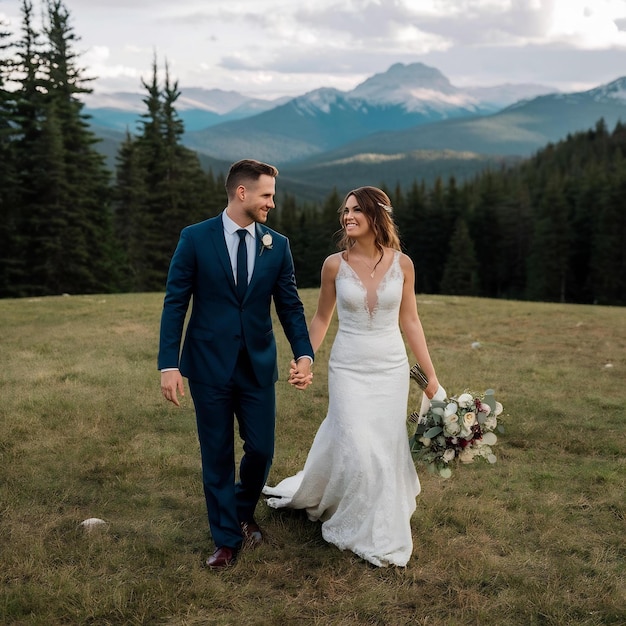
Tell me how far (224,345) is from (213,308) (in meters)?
0.30

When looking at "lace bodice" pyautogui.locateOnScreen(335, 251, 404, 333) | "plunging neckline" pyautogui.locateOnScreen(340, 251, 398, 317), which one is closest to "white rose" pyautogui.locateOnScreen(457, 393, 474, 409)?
"lace bodice" pyautogui.locateOnScreen(335, 251, 404, 333)

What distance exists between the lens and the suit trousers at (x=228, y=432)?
5199 mm

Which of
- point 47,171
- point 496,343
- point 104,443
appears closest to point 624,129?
point 47,171

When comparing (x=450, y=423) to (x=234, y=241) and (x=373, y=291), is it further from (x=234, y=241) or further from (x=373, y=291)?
(x=234, y=241)

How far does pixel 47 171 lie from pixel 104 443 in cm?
3925

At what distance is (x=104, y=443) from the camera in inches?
328

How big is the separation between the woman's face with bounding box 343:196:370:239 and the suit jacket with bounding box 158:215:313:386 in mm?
586

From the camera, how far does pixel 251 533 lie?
570cm

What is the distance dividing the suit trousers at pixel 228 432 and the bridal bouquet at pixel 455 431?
1.28m

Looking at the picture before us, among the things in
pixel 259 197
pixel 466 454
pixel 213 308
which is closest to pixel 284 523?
pixel 466 454

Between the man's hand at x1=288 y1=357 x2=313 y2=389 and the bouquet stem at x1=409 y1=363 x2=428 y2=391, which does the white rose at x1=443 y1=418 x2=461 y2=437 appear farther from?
the man's hand at x1=288 y1=357 x2=313 y2=389

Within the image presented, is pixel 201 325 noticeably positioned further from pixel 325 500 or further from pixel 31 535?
pixel 31 535

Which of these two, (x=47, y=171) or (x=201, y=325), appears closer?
(x=201, y=325)

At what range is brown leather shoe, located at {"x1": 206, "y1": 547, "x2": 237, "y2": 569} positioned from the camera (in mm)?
5262
